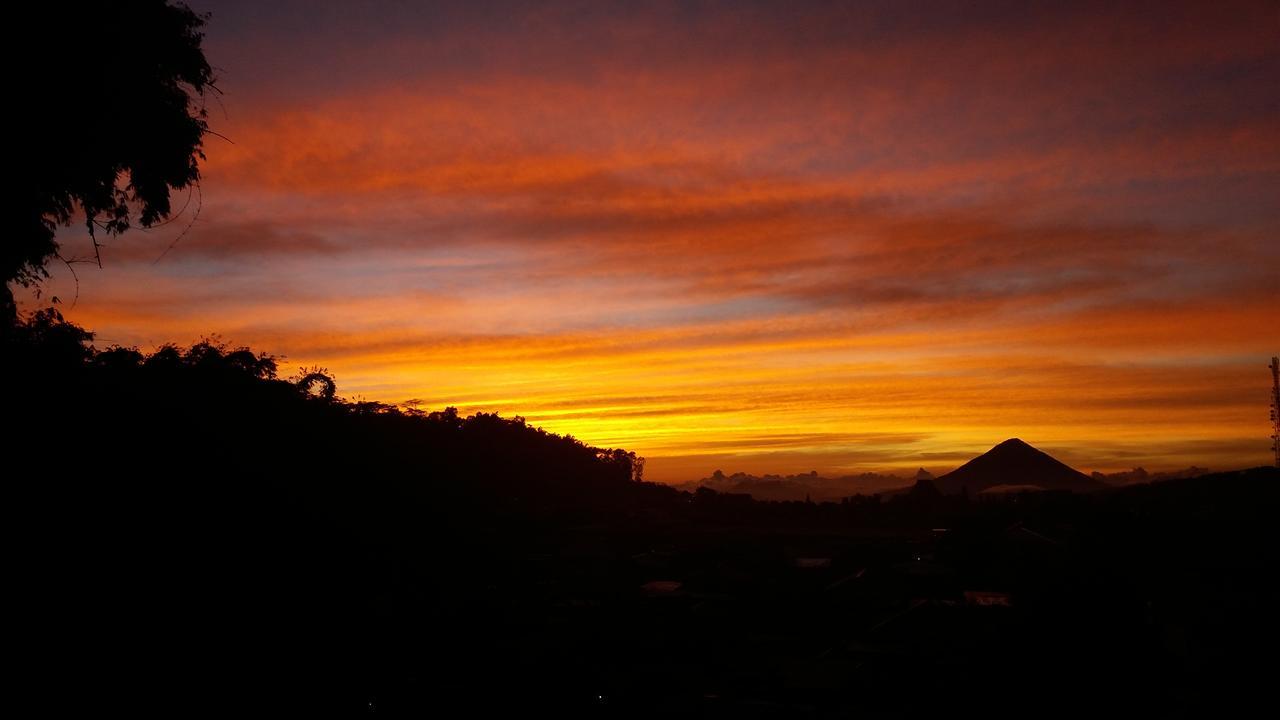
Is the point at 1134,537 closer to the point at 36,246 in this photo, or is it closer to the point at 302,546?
the point at 302,546

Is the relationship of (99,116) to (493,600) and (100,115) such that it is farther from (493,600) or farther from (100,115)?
(493,600)

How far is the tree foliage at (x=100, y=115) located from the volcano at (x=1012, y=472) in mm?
134514

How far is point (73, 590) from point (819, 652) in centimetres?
1701

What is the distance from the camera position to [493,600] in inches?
891

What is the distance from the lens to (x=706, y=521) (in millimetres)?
48531

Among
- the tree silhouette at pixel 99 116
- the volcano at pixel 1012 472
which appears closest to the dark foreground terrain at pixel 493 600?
the tree silhouette at pixel 99 116

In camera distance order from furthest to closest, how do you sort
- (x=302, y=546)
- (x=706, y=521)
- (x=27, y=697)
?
(x=706, y=521) → (x=302, y=546) → (x=27, y=697)

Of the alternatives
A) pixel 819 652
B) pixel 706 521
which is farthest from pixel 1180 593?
pixel 706 521

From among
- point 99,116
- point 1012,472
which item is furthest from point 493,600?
point 1012,472

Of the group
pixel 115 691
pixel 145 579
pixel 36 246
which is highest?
pixel 36 246

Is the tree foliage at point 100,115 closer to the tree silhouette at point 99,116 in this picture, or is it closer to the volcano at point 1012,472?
the tree silhouette at point 99,116

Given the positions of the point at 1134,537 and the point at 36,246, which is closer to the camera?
the point at 36,246

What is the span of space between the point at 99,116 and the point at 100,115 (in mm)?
29

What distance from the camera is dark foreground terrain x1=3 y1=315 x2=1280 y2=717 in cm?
1548
